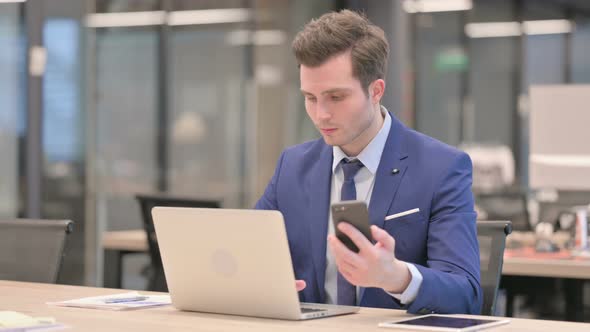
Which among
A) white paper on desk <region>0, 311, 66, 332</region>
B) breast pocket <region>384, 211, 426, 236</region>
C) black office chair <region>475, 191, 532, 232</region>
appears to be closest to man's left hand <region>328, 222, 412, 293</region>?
breast pocket <region>384, 211, 426, 236</region>

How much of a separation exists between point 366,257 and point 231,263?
0.33 m

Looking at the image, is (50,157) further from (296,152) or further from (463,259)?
(463,259)

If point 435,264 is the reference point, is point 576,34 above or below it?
above

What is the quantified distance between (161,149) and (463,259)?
20.2 ft

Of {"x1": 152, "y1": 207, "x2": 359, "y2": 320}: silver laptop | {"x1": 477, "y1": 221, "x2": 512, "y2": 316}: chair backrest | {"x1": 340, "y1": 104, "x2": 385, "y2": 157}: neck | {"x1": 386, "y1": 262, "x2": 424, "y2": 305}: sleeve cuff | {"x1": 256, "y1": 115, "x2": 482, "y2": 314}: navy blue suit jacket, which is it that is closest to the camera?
{"x1": 152, "y1": 207, "x2": 359, "y2": 320}: silver laptop

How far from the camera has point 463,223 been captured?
2518mm

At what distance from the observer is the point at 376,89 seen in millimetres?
2623

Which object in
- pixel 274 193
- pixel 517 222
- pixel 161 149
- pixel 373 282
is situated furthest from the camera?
pixel 161 149

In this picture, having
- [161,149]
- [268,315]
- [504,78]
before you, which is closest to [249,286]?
[268,315]

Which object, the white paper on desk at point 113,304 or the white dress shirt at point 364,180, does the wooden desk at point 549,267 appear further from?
the white paper on desk at point 113,304

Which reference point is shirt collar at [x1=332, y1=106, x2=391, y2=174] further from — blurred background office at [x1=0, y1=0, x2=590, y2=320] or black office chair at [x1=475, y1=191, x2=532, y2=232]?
black office chair at [x1=475, y1=191, x2=532, y2=232]

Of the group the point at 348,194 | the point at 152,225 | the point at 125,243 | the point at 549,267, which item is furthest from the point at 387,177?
the point at 125,243

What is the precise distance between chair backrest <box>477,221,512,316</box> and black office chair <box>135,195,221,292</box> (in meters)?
2.35

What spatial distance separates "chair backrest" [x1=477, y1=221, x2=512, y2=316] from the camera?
2.82m
